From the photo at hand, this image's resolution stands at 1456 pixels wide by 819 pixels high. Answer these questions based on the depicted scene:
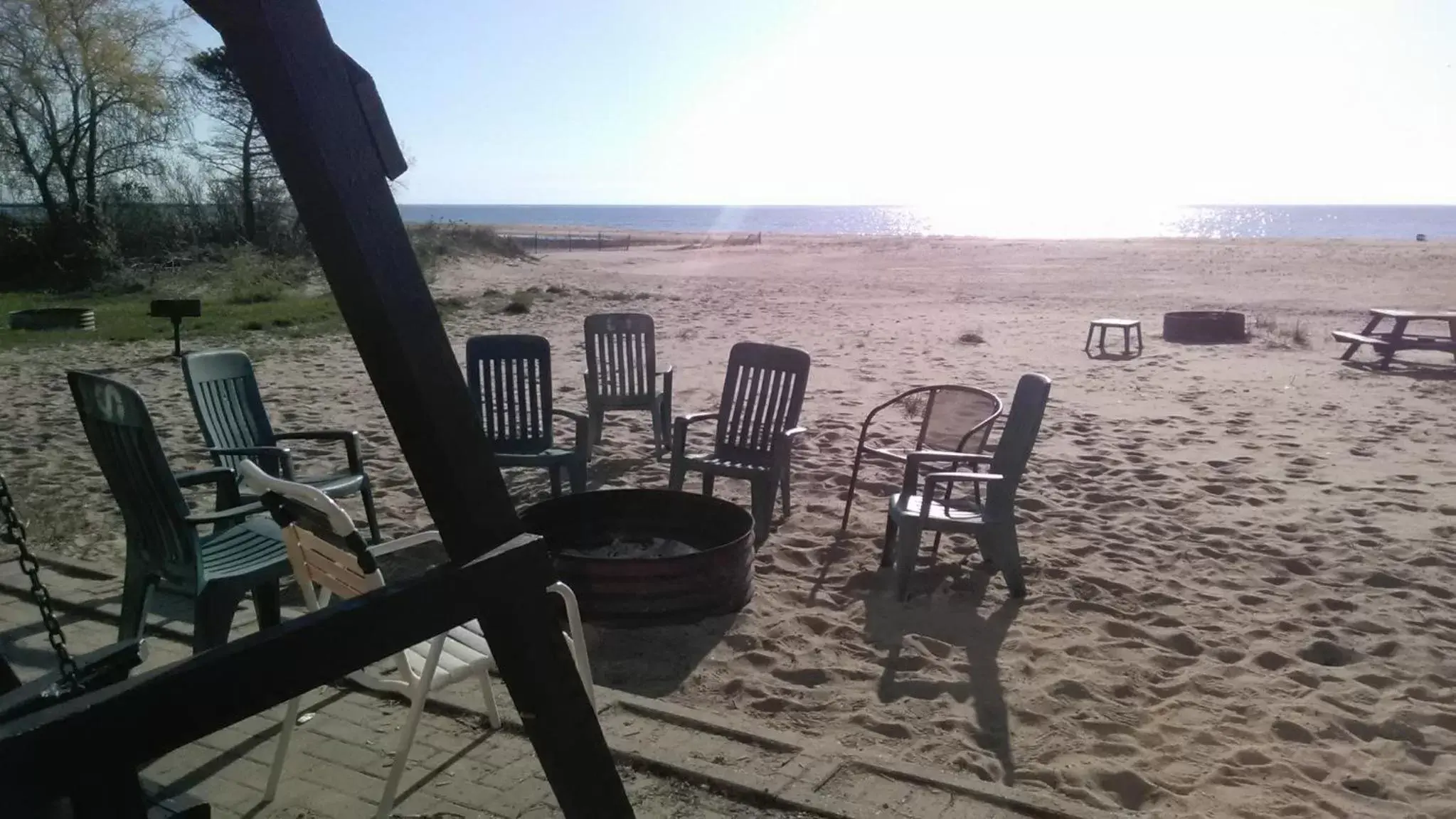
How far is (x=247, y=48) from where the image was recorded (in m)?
1.43

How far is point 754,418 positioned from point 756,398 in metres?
0.12

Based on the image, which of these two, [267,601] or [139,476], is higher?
[139,476]

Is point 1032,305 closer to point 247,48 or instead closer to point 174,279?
point 174,279

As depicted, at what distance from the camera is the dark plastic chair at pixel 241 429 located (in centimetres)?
474

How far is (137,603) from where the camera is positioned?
361cm

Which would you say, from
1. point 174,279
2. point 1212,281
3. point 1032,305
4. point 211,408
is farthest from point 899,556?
point 1212,281

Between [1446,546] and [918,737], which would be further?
[1446,546]

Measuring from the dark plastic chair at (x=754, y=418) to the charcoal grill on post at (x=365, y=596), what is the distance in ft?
13.4

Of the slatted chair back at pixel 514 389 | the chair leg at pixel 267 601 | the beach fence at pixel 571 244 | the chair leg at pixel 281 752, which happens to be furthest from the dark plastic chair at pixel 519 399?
the beach fence at pixel 571 244

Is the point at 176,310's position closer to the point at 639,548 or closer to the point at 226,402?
the point at 226,402

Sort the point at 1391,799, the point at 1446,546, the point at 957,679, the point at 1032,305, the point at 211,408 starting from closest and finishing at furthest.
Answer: the point at 1391,799, the point at 957,679, the point at 211,408, the point at 1446,546, the point at 1032,305

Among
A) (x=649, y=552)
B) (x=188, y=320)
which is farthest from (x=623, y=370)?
(x=188, y=320)

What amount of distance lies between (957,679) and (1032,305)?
627 inches

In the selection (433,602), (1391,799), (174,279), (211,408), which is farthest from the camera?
(174,279)
